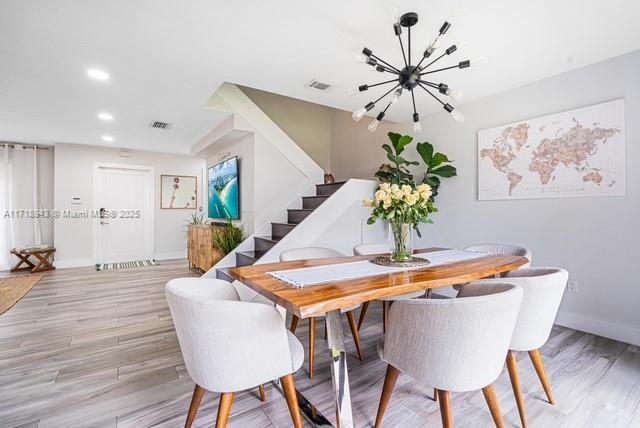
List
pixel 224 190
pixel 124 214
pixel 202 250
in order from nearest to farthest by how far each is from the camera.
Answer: pixel 202 250 < pixel 224 190 < pixel 124 214

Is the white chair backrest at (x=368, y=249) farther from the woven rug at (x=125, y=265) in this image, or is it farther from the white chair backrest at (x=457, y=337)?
the woven rug at (x=125, y=265)

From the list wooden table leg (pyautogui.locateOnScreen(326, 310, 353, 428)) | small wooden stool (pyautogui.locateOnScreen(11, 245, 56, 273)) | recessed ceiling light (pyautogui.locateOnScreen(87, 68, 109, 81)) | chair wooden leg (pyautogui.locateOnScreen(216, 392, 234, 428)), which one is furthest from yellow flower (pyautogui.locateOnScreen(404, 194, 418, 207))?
small wooden stool (pyautogui.locateOnScreen(11, 245, 56, 273))

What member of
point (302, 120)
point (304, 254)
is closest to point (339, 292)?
point (304, 254)

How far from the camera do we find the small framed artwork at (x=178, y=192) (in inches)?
257

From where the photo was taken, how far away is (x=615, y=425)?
4.99 feet

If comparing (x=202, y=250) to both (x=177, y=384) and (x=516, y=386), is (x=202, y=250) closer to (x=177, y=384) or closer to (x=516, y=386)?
(x=177, y=384)

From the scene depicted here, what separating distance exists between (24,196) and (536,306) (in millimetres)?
7616

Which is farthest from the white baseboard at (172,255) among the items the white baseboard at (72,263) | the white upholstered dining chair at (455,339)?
the white upholstered dining chair at (455,339)

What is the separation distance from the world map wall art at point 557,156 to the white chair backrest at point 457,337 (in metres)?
2.19

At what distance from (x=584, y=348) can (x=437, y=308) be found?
2187mm

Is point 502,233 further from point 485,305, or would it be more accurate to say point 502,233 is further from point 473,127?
point 485,305

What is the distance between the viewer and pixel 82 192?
228 inches

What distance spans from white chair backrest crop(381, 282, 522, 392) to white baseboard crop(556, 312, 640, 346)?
Result: 2.18 meters

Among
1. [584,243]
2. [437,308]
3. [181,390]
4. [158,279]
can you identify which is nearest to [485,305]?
[437,308]
